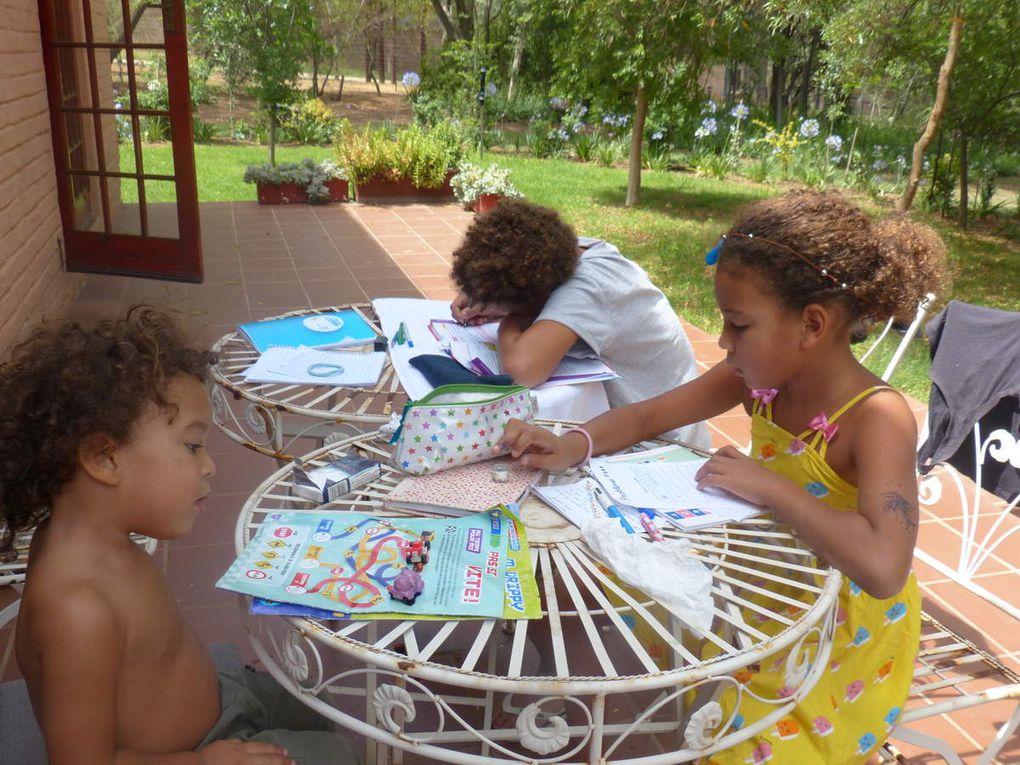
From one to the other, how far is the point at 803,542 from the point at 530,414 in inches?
24.3

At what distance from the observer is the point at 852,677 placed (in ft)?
5.49

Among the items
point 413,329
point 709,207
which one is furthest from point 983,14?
point 413,329

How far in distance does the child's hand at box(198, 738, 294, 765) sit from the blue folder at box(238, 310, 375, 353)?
1.29 meters

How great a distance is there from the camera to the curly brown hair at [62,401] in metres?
1.25

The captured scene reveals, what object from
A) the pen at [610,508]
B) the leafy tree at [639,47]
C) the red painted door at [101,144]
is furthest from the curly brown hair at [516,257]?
the leafy tree at [639,47]

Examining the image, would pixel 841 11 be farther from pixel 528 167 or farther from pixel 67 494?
pixel 67 494

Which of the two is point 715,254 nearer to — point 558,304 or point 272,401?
point 558,304

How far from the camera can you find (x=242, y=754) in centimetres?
137

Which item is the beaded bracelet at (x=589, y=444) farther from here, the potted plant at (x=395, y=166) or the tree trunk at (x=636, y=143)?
the tree trunk at (x=636, y=143)

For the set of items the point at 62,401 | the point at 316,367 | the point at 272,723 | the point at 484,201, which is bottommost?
the point at 272,723

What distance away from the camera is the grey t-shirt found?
2.41 metres

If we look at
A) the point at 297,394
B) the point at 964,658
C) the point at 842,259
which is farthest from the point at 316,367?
the point at 964,658

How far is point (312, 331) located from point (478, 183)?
6.43m

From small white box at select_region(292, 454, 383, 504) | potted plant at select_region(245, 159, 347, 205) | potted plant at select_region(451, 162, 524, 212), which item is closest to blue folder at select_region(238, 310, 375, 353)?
small white box at select_region(292, 454, 383, 504)
